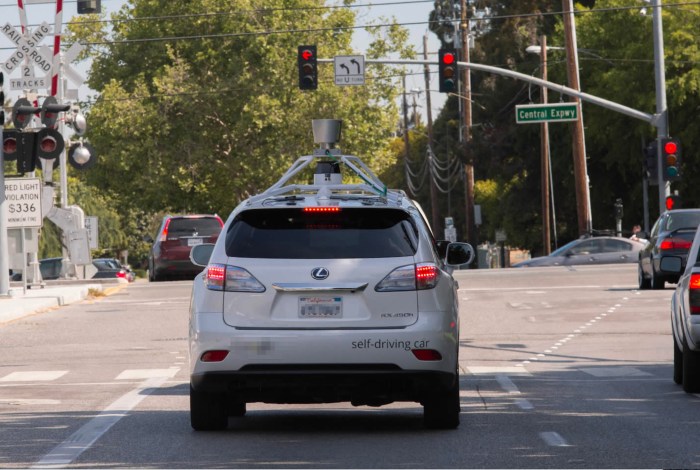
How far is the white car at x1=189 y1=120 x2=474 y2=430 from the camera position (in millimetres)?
11000

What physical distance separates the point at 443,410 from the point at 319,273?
1.43 metres

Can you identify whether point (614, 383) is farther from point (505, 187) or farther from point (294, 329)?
point (505, 187)

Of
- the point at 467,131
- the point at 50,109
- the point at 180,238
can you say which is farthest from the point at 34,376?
the point at 467,131

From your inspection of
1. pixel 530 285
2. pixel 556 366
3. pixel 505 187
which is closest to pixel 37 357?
pixel 556 366

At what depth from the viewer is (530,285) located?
34.8m

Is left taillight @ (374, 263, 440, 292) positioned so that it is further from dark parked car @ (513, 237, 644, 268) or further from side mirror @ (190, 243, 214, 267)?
dark parked car @ (513, 237, 644, 268)

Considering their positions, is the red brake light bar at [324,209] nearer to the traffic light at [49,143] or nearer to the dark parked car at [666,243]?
the traffic light at [49,143]

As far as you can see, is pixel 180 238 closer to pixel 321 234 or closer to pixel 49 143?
pixel 49 143

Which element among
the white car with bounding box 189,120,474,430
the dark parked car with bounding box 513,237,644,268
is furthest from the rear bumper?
the dark parked car with bounding box 513,237,644,268

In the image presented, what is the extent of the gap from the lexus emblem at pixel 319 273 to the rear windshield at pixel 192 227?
29.4 m

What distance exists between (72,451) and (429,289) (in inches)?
103

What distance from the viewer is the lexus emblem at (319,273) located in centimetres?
1107

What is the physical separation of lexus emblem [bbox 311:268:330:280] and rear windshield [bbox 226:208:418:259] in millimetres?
122

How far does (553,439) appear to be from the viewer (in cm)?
1117
